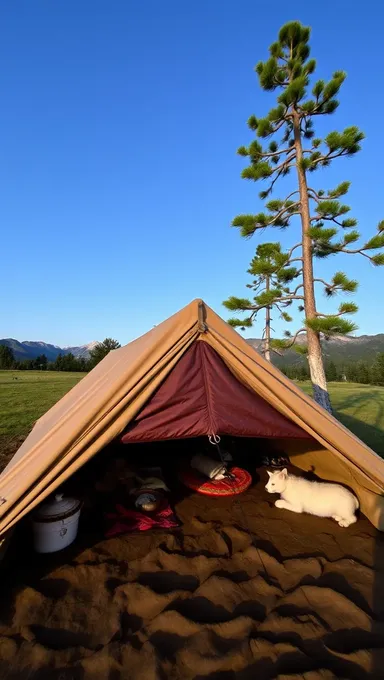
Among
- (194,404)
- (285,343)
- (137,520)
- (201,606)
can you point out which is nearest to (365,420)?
(285,343)

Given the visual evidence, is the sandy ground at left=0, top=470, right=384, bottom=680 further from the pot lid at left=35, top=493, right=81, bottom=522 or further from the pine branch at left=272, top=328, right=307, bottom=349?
the pine branch at left=272, top=328, right=307, bottom=349

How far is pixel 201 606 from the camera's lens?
2.21 meters

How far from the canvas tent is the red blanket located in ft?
3.58

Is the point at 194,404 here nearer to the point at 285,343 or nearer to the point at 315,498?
the point at 315,498

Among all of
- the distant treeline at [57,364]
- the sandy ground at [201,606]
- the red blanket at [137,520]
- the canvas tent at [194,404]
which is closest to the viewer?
the sandy ground at [201,606]

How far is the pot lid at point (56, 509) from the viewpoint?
277 centimetres

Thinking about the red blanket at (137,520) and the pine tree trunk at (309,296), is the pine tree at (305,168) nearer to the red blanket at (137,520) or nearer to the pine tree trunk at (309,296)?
the pine tree trunk at (309,296)

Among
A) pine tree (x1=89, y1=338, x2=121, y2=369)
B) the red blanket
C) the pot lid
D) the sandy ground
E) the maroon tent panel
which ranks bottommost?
the sandy ground

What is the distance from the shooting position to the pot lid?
277cm

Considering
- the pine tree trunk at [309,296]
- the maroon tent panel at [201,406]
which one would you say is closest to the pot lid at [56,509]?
the maroon tent panel at [201,406]

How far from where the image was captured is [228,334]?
284cm

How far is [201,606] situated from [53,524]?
140 cm

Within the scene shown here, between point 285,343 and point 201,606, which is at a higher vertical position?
point 285,343

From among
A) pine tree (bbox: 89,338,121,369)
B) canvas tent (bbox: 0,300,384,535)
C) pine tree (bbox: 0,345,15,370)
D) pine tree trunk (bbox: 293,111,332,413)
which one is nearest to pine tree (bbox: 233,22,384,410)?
pine tree trunk (bbox: 293,111,332,413)
